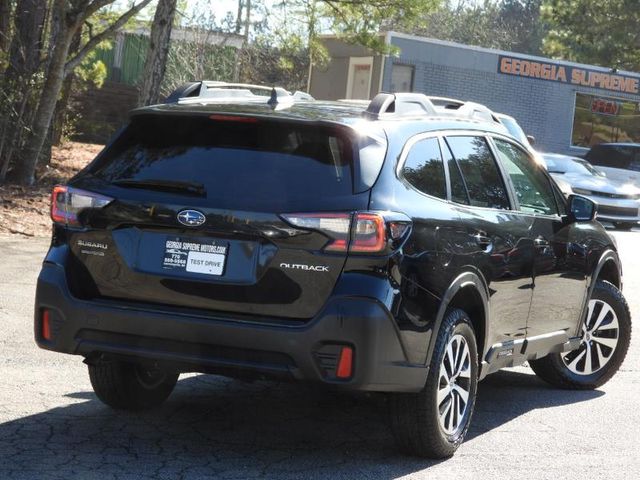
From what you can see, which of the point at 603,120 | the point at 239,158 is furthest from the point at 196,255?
the point at 603,120

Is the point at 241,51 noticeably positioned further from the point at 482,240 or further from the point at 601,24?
the point at 482,240

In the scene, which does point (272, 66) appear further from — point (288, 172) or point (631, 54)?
point (288, 172)

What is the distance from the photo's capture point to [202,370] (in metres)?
5.25

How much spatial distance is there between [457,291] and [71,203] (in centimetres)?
185

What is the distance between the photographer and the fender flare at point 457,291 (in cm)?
541

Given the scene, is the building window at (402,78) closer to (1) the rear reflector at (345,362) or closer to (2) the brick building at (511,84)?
(2) the brick building at (511,84)

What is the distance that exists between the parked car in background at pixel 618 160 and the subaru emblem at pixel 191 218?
75.7 feet

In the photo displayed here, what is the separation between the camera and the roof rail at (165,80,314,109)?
594 cm

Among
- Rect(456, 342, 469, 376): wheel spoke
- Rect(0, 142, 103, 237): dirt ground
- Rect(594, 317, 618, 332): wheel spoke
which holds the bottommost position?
Rect(0, 142, 103, 237): dirt ground

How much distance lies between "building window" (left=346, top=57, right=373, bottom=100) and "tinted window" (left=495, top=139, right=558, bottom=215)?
25925mm

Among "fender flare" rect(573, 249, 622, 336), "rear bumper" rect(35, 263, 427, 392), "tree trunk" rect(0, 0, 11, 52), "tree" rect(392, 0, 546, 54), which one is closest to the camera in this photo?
"rear bumper" rect(35, 263, 427, 392)

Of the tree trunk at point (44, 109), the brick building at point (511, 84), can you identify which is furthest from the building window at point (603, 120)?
the tree trunk at point (44, 109)

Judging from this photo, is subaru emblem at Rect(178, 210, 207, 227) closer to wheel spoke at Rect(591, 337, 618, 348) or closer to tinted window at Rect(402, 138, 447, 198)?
tinted window at Rect(402, 138, 447, 198)

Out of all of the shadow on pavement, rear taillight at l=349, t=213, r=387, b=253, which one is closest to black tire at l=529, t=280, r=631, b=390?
the shadow on pavement
